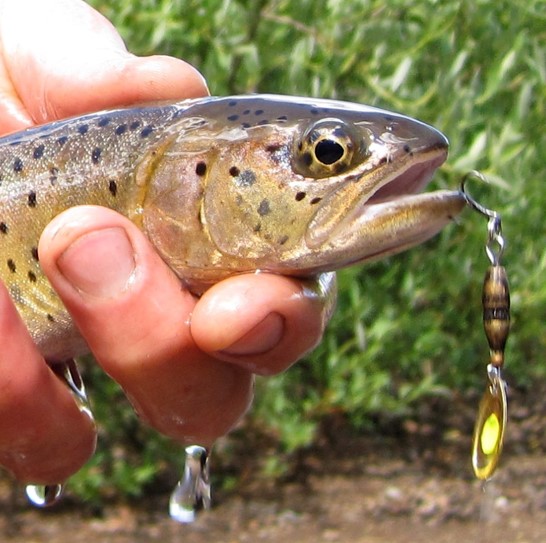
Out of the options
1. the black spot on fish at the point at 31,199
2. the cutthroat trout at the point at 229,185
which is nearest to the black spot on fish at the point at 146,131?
the cutthroat trout at the point at 229,185

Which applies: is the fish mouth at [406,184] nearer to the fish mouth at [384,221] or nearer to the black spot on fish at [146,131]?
the fish mouth at [384,221]

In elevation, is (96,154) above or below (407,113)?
above

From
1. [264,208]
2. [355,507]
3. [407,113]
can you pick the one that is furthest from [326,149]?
[355,507]

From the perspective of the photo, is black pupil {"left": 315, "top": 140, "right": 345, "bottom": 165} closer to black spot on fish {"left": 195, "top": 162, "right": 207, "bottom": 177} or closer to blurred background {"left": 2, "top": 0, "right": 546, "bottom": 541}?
black spot on fish {"left": 195, "top": 162, "right": 207, "bottom": 177}

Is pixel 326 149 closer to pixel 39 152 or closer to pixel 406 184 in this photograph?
pixel 406 184

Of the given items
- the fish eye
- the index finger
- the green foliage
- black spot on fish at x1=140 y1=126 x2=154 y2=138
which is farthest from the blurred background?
the fish eye

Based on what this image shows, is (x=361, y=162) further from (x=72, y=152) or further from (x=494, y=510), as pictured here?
(x=494, y=510)
